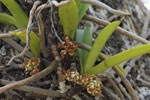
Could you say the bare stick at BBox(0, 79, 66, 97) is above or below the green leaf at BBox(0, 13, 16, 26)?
below

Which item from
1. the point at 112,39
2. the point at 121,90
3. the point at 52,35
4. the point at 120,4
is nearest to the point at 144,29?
the point at 120,4

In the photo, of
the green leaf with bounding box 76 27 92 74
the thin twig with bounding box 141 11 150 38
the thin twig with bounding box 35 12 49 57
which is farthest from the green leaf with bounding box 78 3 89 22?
the thin twig with bounding box 141 11 150 38

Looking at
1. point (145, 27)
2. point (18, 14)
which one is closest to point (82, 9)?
point (18, 14)

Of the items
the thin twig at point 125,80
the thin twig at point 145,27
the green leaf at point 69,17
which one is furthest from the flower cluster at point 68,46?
the thin twig at point 145,27

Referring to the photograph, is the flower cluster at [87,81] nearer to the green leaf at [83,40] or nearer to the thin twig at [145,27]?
the green leaf at [83,40]

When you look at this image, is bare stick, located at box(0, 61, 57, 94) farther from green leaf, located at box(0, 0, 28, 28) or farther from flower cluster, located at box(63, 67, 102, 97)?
green leaf, located at box(0, 0, 28, 28)

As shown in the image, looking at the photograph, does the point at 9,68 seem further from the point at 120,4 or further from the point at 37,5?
the point at 120,4
